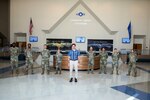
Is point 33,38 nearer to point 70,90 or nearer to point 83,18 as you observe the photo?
point 83,18

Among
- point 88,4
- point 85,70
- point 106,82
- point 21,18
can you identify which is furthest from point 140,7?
point 106,82

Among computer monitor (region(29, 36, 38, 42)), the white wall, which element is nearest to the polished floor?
computer monitor (region(29, 36, 38, 42))

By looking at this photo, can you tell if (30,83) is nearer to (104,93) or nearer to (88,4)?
(104,93)

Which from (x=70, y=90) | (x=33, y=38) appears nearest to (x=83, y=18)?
(x=33, y=38)

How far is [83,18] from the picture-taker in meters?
21.4

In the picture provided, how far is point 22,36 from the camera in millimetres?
22016

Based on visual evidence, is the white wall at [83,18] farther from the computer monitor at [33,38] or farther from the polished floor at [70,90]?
the polished floor at [70,90]

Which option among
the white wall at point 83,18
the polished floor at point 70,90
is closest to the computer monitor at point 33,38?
the white wall at point 83,18

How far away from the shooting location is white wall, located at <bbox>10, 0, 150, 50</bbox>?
20844 mm

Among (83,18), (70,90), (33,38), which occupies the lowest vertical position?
(70,90)

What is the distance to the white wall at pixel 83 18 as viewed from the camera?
20844mm

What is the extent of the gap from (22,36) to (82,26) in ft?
20.5

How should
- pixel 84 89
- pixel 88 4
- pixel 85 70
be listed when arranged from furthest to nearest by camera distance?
1. pixel 88 4
2. pixel 85 70
3. pixel 84 89

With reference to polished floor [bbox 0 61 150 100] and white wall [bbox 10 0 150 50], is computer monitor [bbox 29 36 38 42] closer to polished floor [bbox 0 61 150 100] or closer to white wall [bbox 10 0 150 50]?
white wall [bbox 10 0 150 50]
